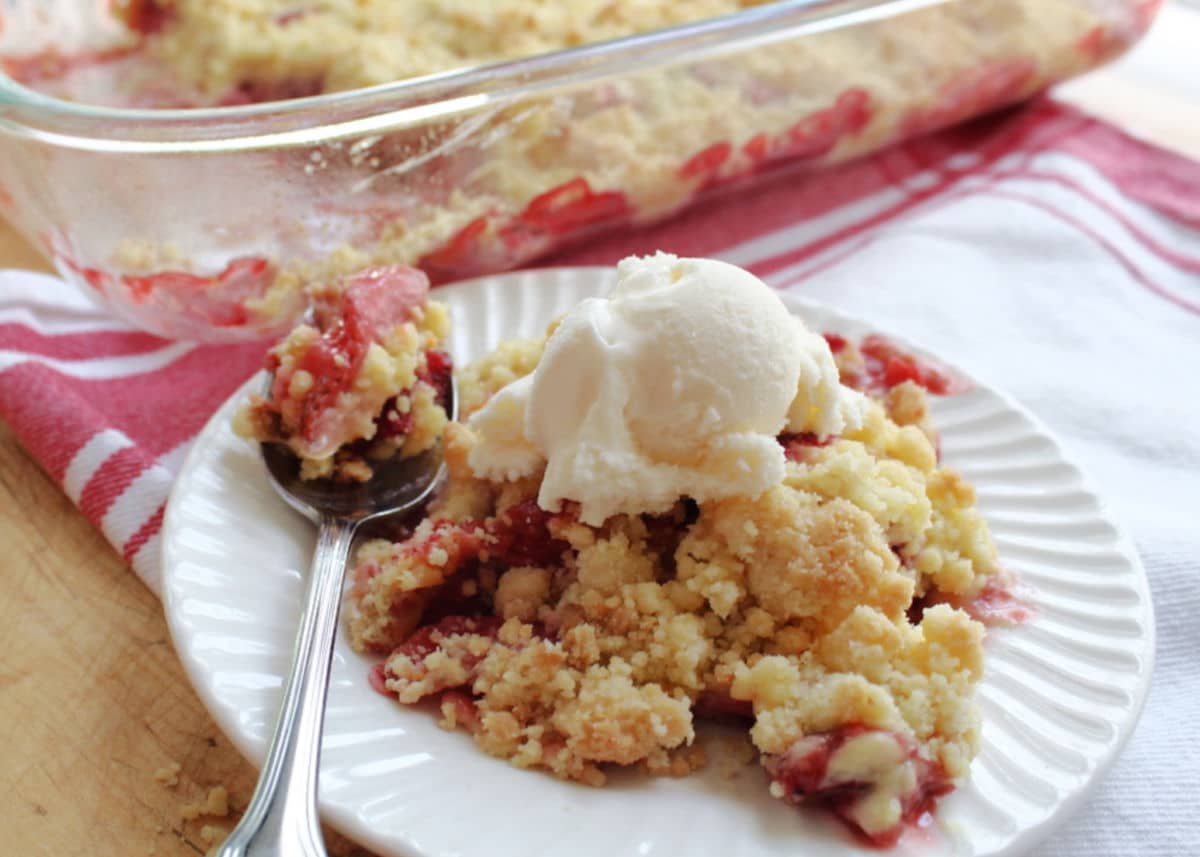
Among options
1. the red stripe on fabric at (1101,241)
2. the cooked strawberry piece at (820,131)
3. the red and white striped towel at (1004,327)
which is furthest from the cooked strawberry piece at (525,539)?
the red stripe on fabric at (1101,241)

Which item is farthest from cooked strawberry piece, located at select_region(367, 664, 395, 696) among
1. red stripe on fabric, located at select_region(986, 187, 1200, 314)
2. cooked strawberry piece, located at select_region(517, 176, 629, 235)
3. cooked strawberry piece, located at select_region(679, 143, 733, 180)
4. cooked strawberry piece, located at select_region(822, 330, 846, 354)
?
red stripe on fabric, located at select_region(986, 187, 1200, 314)

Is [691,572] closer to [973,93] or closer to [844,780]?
[844,780]

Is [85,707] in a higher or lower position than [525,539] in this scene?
lower

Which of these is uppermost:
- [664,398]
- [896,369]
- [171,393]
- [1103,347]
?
[664,398]

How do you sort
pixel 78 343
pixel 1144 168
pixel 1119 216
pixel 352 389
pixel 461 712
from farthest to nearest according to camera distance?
Result: 1. pixel 1144 168
2. pixel 1119 216
3. pixel 78 343
4. pixel 352 389
5. pixel 461 712

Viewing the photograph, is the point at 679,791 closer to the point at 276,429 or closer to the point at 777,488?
the point at 777,488

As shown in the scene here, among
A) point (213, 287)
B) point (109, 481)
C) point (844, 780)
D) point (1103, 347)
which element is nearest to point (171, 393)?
point (213, 287)

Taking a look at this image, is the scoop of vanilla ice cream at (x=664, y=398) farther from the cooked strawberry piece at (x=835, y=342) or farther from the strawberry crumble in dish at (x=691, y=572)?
the cooked strawberry piece at (x=835, y=342)
